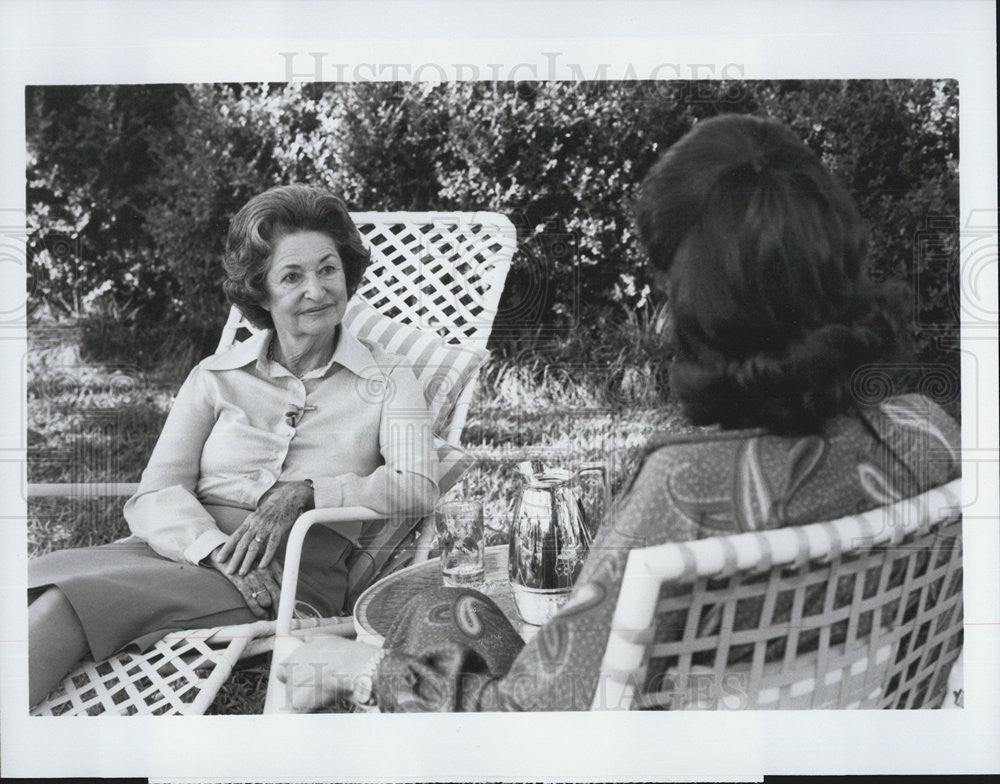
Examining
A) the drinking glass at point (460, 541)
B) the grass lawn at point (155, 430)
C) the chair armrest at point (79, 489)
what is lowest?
the drinking glass at point (460, 541)

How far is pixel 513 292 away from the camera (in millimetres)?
2811

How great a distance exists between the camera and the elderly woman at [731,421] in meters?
2.08

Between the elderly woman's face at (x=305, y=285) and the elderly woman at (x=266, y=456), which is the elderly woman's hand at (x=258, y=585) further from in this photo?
the elderly woman's face at (x=305, y=285)

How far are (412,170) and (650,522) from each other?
4.53 feet

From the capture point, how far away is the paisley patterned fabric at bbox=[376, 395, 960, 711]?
80.6 inches

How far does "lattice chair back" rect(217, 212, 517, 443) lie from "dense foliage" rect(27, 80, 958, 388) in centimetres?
5

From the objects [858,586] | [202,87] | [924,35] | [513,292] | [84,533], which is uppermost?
[924,35]

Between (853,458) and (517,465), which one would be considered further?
(517,465)

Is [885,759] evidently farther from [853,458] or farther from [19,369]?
[19,369]

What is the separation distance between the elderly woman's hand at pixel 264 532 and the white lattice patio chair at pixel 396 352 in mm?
184

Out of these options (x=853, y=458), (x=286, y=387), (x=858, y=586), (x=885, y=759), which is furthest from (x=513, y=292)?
(x=885, y=759)

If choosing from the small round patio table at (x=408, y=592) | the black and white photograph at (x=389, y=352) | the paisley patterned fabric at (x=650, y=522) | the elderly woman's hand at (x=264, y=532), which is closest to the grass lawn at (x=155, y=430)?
the black and white photograph at (x=389, y=352)

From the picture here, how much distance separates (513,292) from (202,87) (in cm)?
115

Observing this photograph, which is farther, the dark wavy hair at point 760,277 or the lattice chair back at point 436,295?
the lattice chair back at point 436,295
